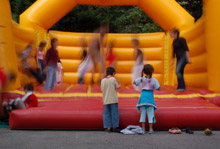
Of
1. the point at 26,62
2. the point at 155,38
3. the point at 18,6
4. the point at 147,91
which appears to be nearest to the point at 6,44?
the point at 26,62

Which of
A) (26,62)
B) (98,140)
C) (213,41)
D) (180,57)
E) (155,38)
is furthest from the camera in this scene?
(155,38)

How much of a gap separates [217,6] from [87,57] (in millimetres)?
2531

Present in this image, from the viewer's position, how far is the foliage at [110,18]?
432 inches

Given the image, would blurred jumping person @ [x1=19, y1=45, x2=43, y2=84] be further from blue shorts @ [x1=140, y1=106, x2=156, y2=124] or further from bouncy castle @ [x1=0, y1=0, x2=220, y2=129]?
blue shorts @ [x1=140, y1=106, x2=156, y2=124]

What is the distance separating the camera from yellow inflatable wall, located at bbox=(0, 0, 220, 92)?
168 inches

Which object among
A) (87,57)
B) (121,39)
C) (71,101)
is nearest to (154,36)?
(121,39)

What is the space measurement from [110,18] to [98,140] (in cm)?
912

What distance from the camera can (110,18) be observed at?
11648mm

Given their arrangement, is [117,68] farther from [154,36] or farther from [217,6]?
[217,6]

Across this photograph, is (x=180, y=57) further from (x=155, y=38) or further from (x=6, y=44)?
(x=6, y=44)

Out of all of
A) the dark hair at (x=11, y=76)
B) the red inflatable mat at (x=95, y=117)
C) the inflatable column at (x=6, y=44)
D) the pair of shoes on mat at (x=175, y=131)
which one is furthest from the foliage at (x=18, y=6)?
the pair of shoes on mat at (x=175, y=131)

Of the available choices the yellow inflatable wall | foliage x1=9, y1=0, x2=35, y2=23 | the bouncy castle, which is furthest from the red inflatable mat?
foliage x1=9, y1=0, x2=35, y2=23

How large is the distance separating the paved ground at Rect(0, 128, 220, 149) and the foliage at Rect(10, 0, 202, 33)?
26.0 ft

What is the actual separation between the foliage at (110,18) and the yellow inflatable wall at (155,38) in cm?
428
